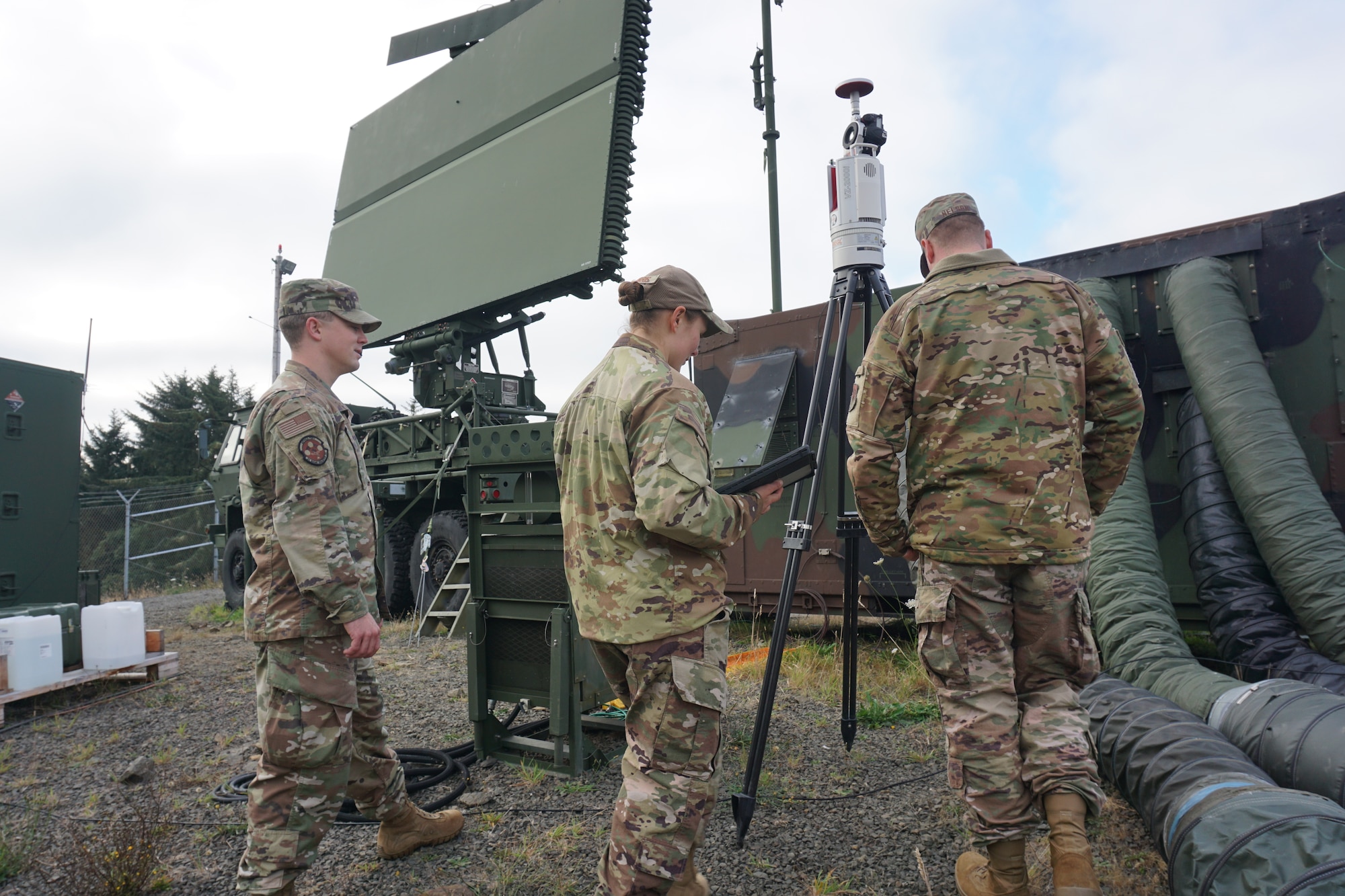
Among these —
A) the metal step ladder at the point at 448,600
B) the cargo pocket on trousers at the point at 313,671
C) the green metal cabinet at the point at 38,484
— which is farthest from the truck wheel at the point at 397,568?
the cargo pocket on trousers at the point at 313,671

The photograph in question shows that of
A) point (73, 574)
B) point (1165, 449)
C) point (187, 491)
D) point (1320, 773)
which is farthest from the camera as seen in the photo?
point (187, 491)

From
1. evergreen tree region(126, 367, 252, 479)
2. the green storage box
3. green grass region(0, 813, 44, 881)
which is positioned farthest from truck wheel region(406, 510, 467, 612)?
evergreen tree region(126, 367, 252, 479)

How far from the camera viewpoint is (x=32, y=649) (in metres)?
5.06

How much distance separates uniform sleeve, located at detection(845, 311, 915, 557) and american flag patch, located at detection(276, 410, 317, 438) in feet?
5.19

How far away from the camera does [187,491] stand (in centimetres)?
1786

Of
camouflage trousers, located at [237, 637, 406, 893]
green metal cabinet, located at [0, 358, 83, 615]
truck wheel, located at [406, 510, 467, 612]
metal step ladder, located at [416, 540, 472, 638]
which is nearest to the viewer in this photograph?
camouflage trousers, located at [237, 637, 406, 893]

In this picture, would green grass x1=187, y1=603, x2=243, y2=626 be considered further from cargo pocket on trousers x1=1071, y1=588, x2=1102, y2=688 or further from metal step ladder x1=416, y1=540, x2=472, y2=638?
cargo pocket on trousers x1=1071, y1=588, x2=1102, y2=688

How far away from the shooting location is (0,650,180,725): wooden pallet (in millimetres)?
4918

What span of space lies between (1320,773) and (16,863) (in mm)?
4150

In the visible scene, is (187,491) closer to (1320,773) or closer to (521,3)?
(521,3)

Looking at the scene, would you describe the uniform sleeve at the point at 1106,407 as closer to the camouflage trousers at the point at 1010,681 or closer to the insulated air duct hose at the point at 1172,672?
the camouflage trousers at the point at 1010,681

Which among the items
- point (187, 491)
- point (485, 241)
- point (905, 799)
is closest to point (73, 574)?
point (485, 241)

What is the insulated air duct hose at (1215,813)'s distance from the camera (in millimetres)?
1677

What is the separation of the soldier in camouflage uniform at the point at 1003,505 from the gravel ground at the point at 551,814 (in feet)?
1.59
